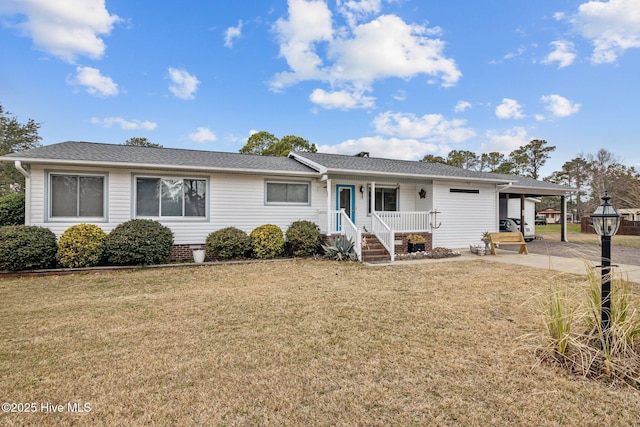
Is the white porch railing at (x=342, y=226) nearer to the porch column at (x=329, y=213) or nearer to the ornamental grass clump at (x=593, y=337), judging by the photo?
the porch column at (x=329, y=213)

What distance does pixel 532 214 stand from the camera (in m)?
20.1

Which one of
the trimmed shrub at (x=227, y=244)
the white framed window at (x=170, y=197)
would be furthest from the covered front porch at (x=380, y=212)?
the white framed window at (x=170, y=197)

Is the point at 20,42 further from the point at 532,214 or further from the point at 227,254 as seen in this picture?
the point at 532,214

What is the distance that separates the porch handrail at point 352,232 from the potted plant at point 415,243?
258 centimetres

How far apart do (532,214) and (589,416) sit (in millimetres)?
21747

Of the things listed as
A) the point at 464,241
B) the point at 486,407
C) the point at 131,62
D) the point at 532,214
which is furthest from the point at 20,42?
the point at 532,214

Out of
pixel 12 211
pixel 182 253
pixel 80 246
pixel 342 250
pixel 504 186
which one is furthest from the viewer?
pixel 504 186

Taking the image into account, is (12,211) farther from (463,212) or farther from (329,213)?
(463,212)

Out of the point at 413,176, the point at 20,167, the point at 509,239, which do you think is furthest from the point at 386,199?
the point at 20,167

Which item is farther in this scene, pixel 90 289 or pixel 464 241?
pixel 464 241

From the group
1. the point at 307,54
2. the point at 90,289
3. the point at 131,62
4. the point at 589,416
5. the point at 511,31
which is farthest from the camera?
the point at 307,54

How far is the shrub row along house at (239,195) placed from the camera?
9.04 meters

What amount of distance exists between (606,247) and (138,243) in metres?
9.86

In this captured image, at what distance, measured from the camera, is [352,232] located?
10.4 m
